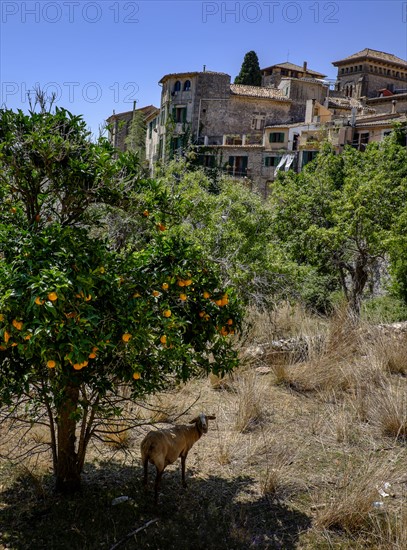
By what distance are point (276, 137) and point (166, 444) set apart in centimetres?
3914

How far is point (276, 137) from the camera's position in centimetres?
4206

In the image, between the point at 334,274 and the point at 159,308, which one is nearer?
the point at 159,308

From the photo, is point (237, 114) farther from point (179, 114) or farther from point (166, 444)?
point (166, 444)

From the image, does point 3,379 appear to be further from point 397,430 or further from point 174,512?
point 397,430

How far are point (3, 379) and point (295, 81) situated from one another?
152 ft

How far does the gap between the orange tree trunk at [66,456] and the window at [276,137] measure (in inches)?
1529

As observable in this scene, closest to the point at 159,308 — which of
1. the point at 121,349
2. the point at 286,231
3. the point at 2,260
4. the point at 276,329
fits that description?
the point at 121,349

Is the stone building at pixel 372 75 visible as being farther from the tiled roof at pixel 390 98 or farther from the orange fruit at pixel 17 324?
the orange fruit at pixel 17 324

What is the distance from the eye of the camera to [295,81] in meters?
46.6

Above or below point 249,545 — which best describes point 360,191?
above

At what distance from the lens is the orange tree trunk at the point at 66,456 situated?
17.6 feet

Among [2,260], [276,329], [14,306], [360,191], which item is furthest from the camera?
[360,191]

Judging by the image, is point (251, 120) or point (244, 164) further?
point (251, 120)

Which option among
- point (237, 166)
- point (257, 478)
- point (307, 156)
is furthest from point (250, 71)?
point (257, 478)
